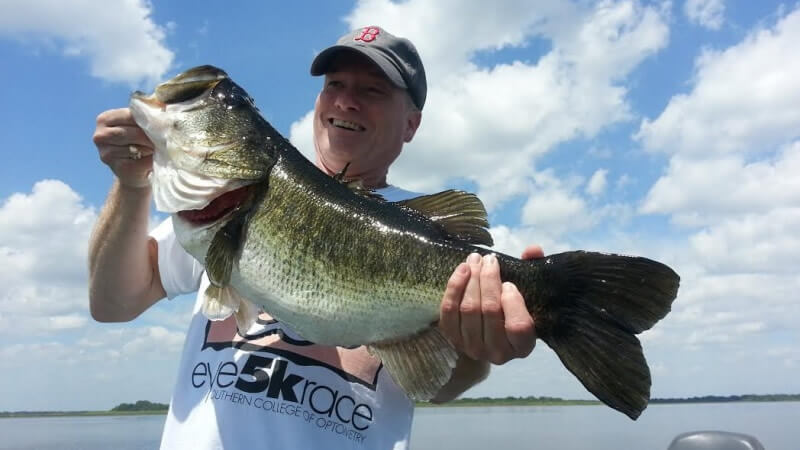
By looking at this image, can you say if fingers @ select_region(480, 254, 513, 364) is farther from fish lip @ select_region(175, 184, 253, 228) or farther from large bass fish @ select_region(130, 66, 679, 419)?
fish lip @ select_region(175, 184, 253, 228)

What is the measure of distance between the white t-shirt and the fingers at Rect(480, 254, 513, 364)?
746 mm

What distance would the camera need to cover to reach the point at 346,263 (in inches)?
126

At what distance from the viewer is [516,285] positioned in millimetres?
3221

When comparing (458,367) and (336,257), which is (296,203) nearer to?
(336,257)

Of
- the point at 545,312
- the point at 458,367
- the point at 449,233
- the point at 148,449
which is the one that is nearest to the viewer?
the point at 545,312

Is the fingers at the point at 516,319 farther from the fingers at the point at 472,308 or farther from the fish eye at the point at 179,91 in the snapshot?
the fish eye at the point at 179,91

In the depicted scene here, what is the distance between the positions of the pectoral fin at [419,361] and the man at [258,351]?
0.31ft

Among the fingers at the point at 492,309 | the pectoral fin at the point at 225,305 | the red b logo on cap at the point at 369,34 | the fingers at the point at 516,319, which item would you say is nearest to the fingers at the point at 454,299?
the fingers at the point at 492,309

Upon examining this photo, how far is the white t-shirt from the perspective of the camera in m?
3.29

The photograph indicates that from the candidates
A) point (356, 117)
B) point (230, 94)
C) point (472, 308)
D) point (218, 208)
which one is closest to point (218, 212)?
point (218, 208)

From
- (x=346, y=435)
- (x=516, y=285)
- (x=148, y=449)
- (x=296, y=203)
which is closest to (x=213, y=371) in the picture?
(x=346, y=435)

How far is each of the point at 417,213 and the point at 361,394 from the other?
3.66 ft

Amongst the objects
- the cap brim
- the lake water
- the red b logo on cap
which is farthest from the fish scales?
the lake water

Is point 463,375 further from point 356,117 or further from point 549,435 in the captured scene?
point 549,435
